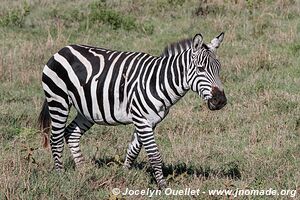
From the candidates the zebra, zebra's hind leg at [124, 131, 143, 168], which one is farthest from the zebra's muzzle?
zebra's hind leg at [124, 131, 143, 168]

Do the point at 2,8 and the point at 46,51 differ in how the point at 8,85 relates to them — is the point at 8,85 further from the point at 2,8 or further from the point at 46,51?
the point at 2,8

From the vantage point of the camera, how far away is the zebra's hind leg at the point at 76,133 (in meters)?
6.59

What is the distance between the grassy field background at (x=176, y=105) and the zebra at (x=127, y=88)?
1.06 feet

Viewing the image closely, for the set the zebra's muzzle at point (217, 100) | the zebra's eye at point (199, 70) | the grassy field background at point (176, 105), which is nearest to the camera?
the zebra's muzzle at point (217, 100)

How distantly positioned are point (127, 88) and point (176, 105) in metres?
3.14

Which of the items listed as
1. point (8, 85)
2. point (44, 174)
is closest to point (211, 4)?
point (8, 85)

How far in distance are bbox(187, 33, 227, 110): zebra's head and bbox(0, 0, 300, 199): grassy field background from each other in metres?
0.75

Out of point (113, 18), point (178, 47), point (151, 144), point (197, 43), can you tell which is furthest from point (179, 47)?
point (113, 18)

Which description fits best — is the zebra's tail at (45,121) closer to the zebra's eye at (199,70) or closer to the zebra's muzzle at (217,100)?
the zebra's eye at (199,70)

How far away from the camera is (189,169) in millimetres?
6387

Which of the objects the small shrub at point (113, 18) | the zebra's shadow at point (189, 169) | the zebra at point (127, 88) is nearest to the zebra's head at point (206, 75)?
the zebra at point (127, 88)

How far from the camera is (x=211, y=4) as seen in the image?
1524 cm

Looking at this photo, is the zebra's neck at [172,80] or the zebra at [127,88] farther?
the zebra's neck at [172,80]

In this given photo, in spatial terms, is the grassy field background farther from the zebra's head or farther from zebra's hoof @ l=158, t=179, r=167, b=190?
the zebra's head
